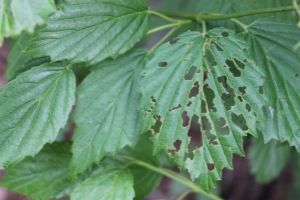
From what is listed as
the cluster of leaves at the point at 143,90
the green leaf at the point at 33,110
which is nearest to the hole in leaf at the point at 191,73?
the cluster of leaves at the point at 143,90

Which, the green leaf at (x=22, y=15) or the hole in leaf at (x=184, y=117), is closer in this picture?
the green leaf at (x=22, y=15)

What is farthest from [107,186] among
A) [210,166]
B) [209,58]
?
[209,58]

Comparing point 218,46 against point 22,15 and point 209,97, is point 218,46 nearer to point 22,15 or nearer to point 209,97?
point 209,97

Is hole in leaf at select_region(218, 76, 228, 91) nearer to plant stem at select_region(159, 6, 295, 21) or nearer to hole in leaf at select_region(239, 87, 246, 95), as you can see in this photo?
hole in leaf at select_region(239, 87, 246, 95)

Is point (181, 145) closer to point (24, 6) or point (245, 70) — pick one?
point (245, 70)

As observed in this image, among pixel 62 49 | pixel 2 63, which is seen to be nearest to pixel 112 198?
pixel 62 49

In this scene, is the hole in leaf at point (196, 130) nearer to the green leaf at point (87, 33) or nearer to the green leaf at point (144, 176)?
the green leaf at point (144, 176)

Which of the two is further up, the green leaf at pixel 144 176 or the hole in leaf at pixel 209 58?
the hole in leaf at pixel 209 58

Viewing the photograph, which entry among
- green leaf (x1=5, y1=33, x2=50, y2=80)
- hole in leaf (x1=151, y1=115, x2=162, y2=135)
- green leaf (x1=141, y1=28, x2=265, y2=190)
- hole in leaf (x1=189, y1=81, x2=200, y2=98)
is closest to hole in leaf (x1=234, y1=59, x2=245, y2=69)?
green leaf (x1=141, y1=28, x2=265, y2=190)
